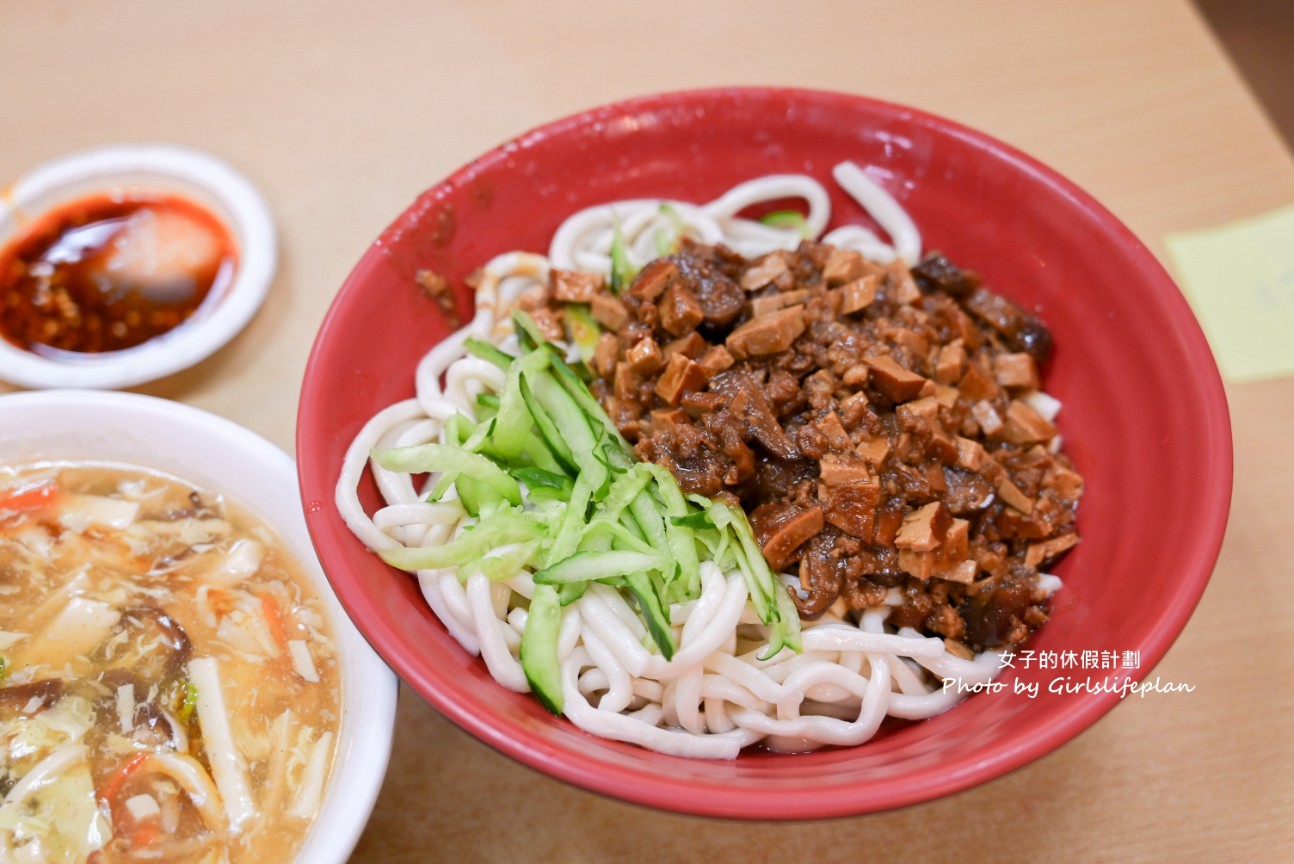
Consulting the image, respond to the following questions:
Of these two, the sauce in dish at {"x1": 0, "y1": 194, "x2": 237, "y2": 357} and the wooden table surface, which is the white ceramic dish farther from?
the sauce in dish at {"x1": 0, "y1": 194, "x2": 237, "y2": 357}

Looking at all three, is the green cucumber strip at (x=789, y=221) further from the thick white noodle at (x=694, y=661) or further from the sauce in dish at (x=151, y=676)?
the sauce in dish at (x=151, y=676)

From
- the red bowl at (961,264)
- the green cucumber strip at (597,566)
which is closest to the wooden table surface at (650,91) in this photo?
the red bowl at (961,264)

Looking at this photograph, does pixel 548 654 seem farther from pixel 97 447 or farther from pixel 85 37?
pixel 85 37

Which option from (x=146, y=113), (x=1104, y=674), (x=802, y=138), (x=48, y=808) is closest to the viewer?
(x=1104, y=674)

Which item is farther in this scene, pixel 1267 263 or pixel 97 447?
pixel 1267 263

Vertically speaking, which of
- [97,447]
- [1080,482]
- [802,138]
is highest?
[802,138]

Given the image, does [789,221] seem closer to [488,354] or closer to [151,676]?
[488,354]

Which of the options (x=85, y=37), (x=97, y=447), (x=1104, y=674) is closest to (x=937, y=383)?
(x=1104, y=674)
